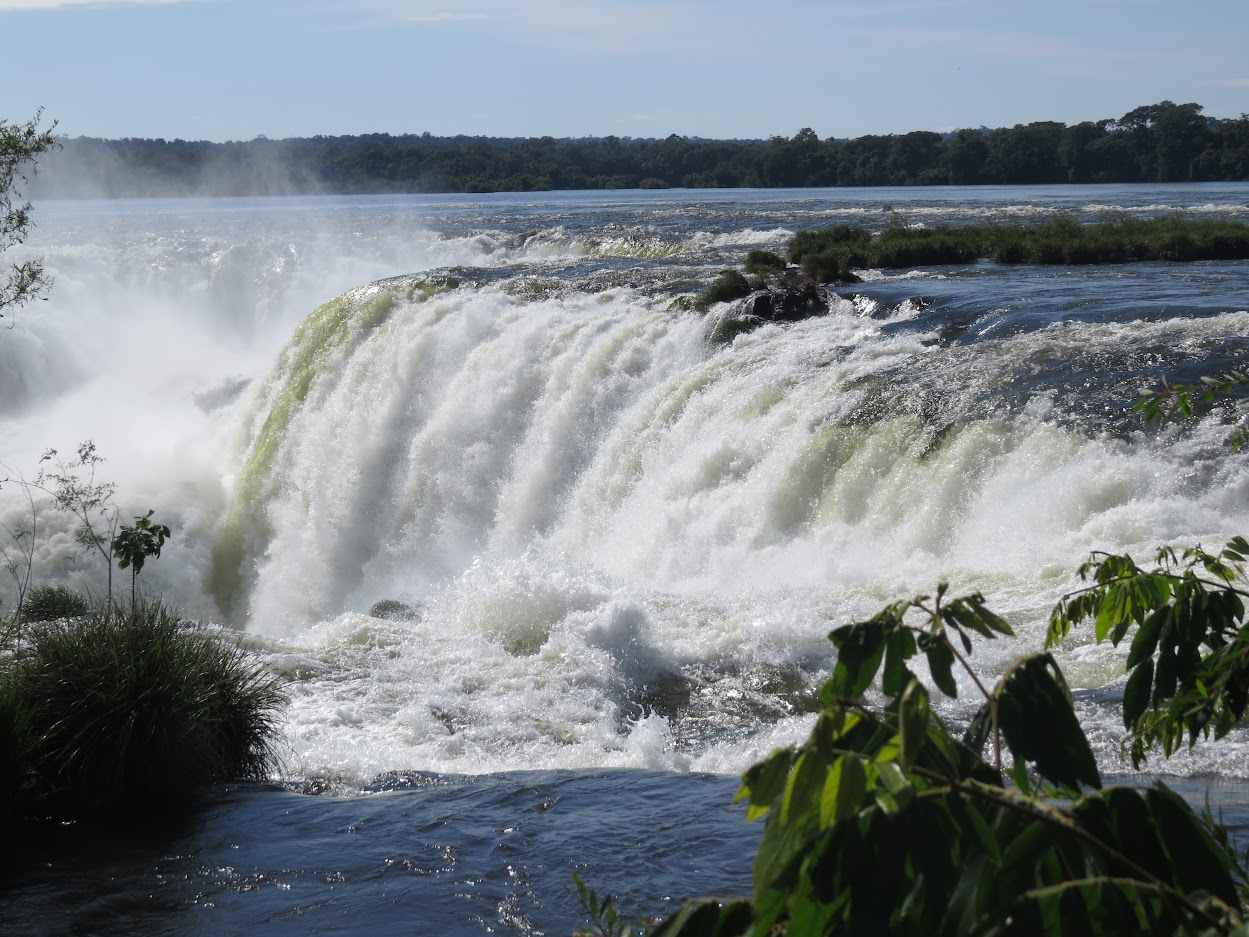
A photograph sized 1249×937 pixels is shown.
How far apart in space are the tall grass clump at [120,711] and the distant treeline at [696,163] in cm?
4939

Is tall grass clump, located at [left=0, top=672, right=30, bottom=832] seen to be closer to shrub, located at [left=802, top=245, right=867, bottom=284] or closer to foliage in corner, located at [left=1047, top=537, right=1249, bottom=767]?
foliage in corner, located at [left=1047, top=537, right=1249, bottom=767]

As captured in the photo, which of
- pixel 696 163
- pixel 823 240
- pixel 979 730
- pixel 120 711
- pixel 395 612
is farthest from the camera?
pixel 696 163

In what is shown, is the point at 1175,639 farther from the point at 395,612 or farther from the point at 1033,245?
the point at 1033,245

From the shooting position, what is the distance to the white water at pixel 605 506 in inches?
345

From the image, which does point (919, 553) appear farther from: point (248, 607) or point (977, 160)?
point (977, 160)

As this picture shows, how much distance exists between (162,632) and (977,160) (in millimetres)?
66399

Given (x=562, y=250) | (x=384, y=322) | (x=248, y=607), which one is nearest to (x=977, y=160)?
(x=562, y=250)

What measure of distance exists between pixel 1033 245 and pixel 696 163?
63913 millimetres

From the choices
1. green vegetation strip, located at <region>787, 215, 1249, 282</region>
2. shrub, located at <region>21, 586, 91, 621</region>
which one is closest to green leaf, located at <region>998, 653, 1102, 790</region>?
shrub, located at <region>21, 586, 91, 621</region>

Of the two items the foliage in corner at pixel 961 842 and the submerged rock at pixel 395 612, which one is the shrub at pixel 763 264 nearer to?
the submerged rock at pixel 395 612

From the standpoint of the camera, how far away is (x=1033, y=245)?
2439 centimetres

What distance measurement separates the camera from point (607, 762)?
305 inches

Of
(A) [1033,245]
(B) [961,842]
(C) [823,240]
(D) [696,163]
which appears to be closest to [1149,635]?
(B) [961,842]

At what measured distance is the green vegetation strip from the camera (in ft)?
77.7
